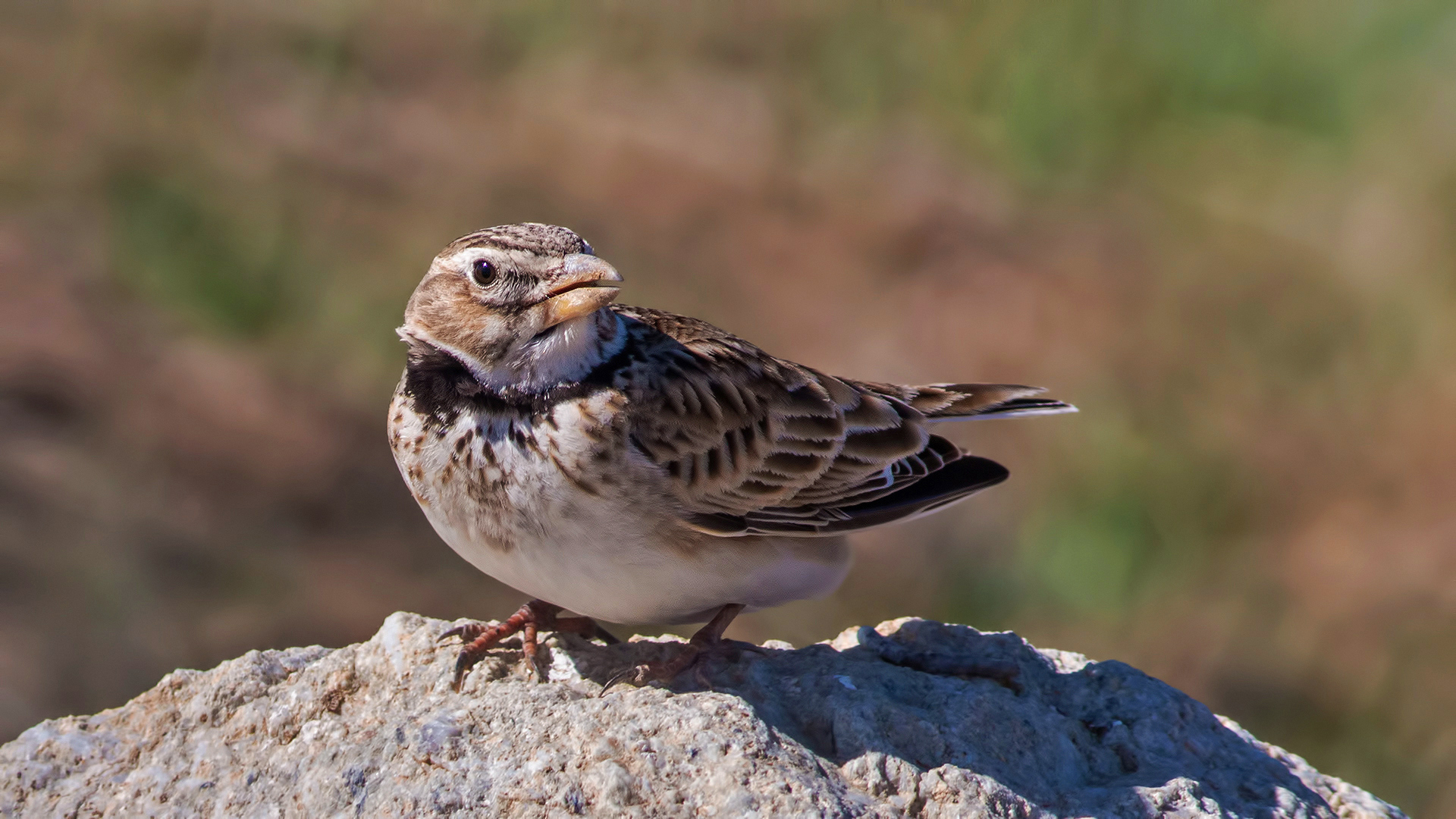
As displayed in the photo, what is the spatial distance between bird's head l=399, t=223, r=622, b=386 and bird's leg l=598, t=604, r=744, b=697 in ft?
3.14

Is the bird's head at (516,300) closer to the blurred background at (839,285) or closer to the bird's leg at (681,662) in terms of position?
the bird's leg at (681,662)

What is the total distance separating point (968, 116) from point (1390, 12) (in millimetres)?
3167

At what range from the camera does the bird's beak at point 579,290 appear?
4223 mm

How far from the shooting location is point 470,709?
4004 mm

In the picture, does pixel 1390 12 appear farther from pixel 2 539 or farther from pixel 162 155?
pixel 2 539

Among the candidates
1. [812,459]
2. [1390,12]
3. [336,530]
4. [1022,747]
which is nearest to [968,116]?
[1390,12]

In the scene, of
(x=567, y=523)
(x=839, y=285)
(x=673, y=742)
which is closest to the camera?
(x=673, y=742)

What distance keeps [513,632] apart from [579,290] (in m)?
1.14

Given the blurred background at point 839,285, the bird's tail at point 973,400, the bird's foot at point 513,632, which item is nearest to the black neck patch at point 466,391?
the bird's foot at point 513,632

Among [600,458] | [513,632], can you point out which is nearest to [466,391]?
[600,458]

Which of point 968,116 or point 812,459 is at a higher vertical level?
point 968,116

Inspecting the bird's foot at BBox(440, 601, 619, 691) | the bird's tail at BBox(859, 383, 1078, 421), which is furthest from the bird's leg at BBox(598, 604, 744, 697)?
the bird's tail at BBox(859, 383, 1078, 421)

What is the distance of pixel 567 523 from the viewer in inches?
165

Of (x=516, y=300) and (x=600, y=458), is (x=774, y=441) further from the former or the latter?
(x=516, y=300)
